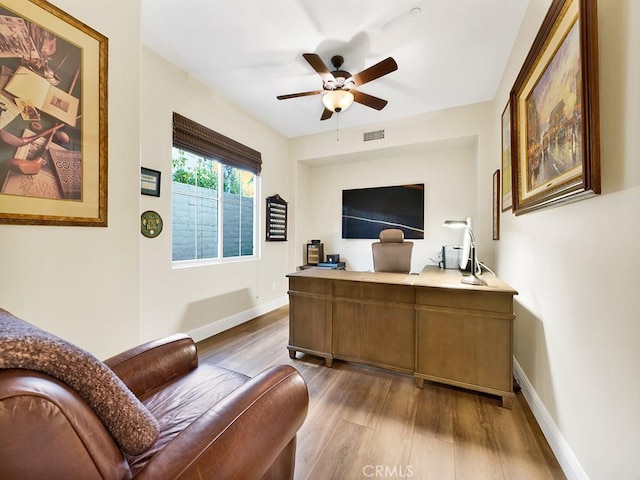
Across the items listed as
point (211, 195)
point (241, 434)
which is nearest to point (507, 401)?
point (241, 434)

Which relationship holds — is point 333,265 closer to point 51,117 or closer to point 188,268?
point 188,268

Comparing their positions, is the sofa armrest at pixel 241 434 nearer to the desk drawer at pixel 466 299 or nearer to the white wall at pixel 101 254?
the white wall at pixel 101 254

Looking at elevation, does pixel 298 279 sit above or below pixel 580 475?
above

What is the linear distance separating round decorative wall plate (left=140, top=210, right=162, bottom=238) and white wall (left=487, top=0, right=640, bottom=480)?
313 centimetres

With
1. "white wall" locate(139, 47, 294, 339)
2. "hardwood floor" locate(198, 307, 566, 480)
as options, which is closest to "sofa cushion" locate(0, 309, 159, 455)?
"hardwood floor" locate(198, 307, 566, 480)

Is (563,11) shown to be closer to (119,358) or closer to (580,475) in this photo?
(580,475)

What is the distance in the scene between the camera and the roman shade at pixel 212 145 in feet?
9.09

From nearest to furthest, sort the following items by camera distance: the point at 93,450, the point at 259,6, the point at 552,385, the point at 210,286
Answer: the point at 93,450 → the point at 552,385 → the point at 259,6 → the point at 210,286

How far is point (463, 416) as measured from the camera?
1752 millimetres

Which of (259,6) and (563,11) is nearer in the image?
(563,11)

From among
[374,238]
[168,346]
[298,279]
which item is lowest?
[168,346]

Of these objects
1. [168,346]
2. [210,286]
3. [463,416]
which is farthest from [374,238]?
[168,346]

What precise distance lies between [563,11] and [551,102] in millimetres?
406

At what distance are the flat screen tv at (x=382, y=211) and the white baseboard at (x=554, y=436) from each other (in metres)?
2.64
